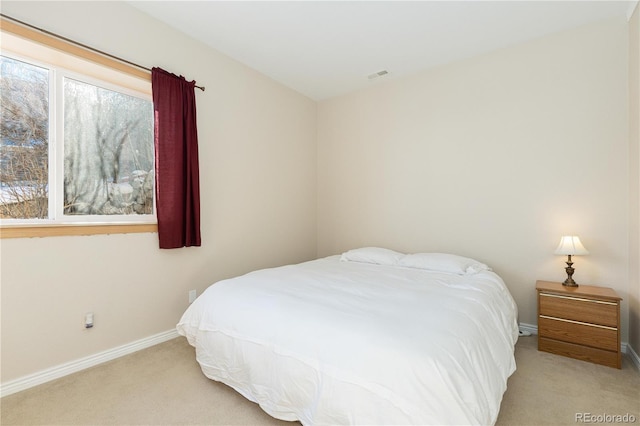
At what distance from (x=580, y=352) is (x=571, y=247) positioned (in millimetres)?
787

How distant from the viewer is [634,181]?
7.44 feet

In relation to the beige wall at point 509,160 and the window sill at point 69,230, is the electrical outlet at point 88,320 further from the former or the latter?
the beige wall at point 509,160

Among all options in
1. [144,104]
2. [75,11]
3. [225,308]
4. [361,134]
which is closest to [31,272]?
[225,308]

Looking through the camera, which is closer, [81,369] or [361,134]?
[81,369]

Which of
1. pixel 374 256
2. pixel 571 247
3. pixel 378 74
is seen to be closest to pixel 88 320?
pixel 374 256

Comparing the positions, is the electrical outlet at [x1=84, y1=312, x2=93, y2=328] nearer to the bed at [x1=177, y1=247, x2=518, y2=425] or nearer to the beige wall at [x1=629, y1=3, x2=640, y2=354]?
the bed at [x1=177, y1=247, x2=518, y2=425]

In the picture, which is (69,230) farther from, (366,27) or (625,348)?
(625,348)

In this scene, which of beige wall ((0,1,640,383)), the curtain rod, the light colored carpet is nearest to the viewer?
the light colored carpet

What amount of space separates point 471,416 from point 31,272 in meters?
2.61

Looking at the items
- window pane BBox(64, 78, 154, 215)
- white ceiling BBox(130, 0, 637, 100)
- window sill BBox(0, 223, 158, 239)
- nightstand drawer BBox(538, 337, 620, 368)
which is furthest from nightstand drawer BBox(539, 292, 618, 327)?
window pane BBox(64, 78, 154, 215)

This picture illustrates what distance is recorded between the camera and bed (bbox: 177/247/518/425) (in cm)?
115

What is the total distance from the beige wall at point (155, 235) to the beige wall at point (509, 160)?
93 cm

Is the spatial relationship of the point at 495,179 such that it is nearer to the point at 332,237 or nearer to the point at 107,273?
the point at 332,237

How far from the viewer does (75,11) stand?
2080 mm
